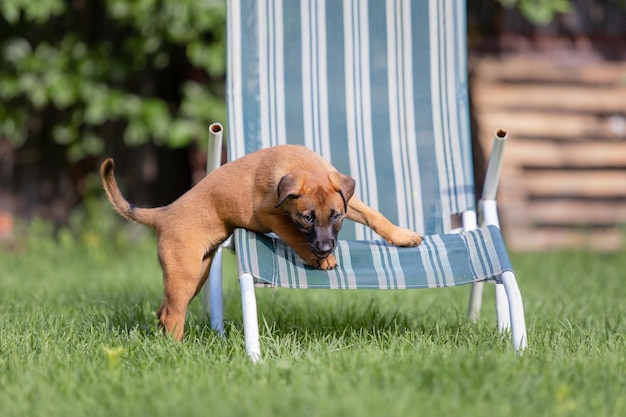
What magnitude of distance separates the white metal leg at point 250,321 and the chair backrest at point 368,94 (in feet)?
2.99

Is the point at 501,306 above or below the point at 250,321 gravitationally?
below

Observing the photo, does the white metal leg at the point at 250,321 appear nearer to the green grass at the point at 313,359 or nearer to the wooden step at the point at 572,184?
the green grass at the point at 313,359

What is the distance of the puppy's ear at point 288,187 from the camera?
126 inches

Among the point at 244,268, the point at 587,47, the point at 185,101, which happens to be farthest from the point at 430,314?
the point at 587,47

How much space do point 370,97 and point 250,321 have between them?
1606mm

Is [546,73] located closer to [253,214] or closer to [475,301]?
[475,301]

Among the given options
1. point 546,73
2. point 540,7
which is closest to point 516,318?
point 540,7

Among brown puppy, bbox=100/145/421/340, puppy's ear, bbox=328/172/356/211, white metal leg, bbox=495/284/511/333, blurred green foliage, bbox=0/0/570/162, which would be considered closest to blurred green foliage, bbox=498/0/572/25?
blurred green foliage, bbox=0/0/570/162

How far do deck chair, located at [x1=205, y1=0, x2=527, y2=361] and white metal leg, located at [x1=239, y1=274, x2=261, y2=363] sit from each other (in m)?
0.63

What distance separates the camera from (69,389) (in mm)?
2797

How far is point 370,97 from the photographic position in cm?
437

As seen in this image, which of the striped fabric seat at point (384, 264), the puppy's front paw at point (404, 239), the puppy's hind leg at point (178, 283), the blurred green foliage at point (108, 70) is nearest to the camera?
the striped fabric seat at point (384, 264)

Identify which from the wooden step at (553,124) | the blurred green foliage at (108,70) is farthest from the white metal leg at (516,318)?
the wooden step at (553,124)

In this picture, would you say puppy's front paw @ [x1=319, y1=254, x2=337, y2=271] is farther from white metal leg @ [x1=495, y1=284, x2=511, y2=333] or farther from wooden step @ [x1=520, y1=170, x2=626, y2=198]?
wooden step @ [x1=520, y1=170, x2=626, y2=198]
